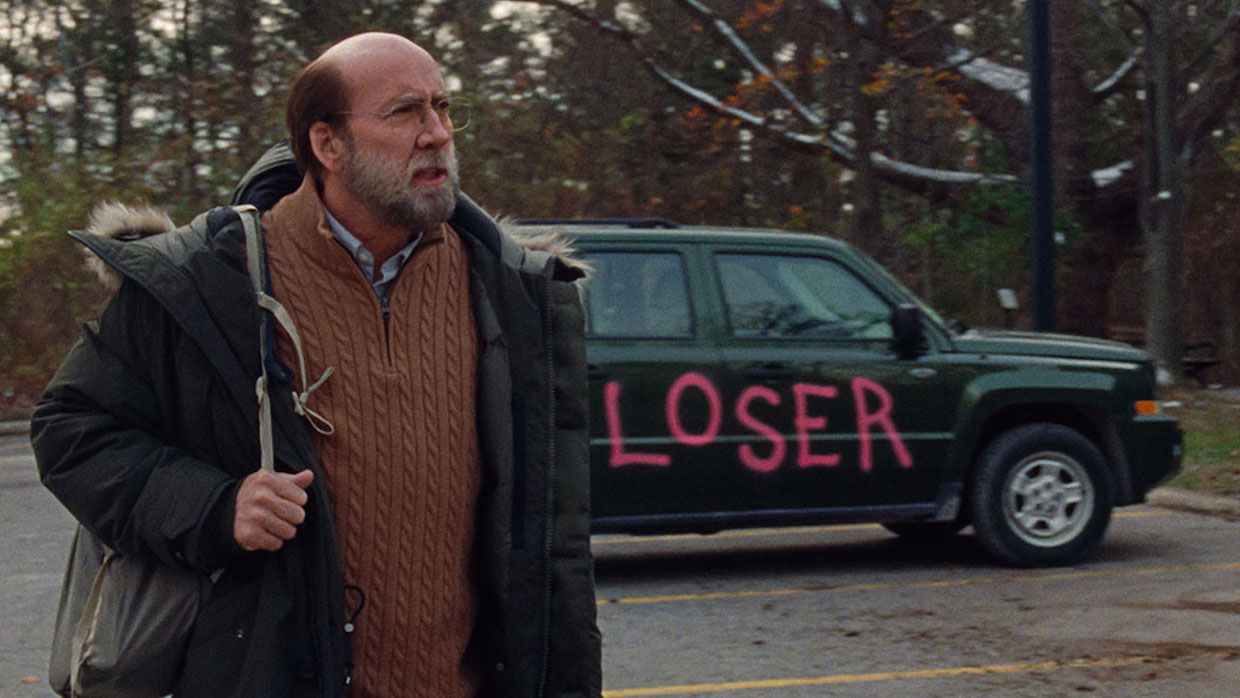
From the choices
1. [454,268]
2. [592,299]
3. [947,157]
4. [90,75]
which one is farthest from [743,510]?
[90,75]

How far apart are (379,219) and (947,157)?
69.5 ft

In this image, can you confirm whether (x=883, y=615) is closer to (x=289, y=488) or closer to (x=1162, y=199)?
(x=289, y=488)

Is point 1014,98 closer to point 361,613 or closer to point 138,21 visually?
point 138,21

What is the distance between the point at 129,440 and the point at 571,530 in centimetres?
75

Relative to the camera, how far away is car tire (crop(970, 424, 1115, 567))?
28.0ft

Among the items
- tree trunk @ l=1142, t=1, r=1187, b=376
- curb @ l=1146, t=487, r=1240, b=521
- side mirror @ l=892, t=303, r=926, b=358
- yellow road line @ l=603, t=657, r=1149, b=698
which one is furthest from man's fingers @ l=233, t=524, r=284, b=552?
tree trunk @ l=1142, t=1, r=1187, b=376

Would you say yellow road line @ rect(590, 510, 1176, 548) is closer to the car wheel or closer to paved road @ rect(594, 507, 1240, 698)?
paved road @ rect(594, 507, 1240, 698)

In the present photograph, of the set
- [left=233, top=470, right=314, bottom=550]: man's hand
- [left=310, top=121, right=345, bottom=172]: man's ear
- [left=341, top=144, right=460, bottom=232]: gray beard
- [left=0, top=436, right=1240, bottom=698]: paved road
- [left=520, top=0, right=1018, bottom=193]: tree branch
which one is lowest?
[left=0, top=436, right=1240, bottom=698]: paved road

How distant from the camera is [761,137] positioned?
20.4 metres

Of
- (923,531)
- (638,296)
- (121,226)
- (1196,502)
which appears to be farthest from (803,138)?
(121,226)

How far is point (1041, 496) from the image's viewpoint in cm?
863

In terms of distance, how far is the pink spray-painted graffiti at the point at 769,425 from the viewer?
801 centimetres

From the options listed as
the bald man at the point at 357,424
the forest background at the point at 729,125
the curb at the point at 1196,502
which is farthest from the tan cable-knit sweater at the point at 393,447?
the forest background at the point at 729,125

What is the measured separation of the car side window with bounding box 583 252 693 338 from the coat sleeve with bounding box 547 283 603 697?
5236 millimetres
